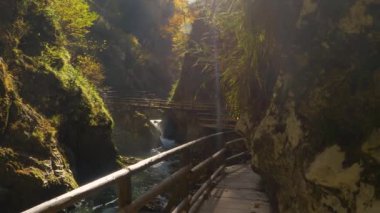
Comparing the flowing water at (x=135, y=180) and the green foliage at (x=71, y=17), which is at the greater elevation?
the green foliage at (x=71, y=17)

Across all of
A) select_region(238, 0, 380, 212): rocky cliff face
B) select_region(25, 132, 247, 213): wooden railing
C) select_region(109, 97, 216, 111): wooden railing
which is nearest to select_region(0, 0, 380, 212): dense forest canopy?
select_region(238, 0, 380, 212): rocky cliff face

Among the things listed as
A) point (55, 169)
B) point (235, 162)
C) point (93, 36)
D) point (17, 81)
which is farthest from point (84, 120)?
point (93, 36)

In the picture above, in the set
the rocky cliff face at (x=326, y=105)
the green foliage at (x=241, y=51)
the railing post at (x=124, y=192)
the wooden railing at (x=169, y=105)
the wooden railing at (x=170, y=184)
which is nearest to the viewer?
the wooden railing at (x=170, y=184)

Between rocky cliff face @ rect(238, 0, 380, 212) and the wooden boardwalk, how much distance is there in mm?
2006

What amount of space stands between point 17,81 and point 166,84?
50393mm

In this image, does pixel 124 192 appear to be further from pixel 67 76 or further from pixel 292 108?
pixel 67 76

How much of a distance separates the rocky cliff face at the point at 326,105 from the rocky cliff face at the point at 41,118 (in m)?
10.1

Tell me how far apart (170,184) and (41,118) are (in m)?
12.1

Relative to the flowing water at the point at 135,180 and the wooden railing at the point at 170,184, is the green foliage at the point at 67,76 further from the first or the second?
the wooden railing at the point at 170,184

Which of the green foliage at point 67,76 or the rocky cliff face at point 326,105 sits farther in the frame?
the green foliage at point 67,76

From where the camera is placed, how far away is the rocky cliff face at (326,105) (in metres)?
3.25

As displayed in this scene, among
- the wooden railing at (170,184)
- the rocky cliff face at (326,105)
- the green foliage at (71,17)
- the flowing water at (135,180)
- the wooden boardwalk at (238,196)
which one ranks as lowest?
the flowing water at (135,180)

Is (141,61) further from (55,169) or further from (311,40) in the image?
(311,40)

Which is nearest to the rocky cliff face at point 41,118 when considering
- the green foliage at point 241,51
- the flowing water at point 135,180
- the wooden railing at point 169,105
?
the flowing water at point 135,180
